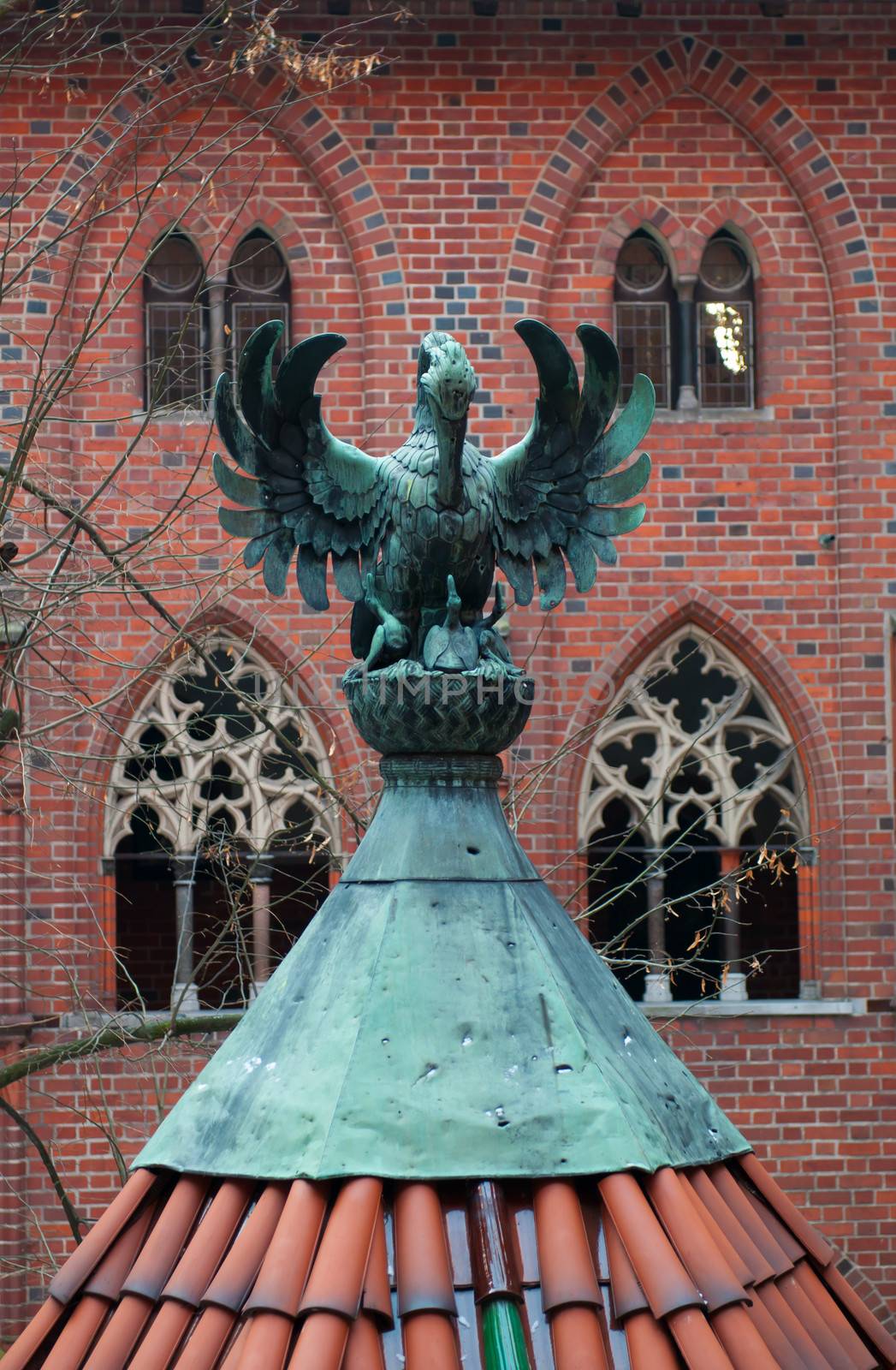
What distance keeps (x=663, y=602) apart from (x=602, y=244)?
1.97 metres

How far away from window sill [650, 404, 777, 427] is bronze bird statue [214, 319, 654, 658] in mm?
7118

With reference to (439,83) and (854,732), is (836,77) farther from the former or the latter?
(854,732)

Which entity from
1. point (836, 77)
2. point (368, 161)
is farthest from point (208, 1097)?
point (836, 77)

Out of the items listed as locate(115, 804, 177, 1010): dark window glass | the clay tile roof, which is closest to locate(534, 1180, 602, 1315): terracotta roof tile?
the clay tile roof

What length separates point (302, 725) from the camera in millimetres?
8219

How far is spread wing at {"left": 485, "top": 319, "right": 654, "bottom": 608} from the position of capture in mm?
2457

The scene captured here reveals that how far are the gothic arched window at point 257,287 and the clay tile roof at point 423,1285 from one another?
8.05 metres

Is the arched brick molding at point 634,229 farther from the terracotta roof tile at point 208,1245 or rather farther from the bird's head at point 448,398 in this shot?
the terracotta roof tile at point 208,1245

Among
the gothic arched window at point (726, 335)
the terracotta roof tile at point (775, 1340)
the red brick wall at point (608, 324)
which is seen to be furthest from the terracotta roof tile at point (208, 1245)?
the gothic arched window at point (726, 335)

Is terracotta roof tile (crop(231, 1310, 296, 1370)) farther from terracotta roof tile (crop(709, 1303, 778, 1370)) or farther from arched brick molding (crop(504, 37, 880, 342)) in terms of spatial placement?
arched brick molding (crop(504, 37, 880, 342))

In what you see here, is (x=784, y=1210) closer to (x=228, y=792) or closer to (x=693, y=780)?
(x=693, y=780)

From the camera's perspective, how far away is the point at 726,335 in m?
9.86

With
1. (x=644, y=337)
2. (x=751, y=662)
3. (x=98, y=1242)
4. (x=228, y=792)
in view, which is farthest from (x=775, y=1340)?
(x=644, y=337)

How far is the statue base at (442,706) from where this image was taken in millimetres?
2209
